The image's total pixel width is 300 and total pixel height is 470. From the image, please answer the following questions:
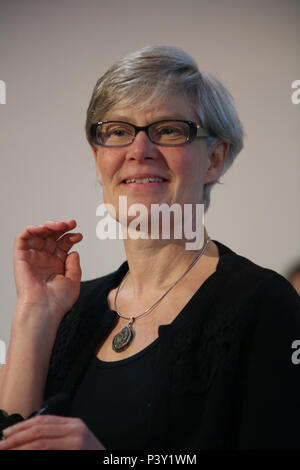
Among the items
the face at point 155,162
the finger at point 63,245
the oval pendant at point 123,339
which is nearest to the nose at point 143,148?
the face at point 155,162

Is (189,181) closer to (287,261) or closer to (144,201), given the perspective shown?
(144,201)

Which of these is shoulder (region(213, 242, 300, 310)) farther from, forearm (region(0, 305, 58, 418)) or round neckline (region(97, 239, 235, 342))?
forearm (region(0, 305, 58, 418))

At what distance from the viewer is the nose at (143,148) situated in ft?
4.31

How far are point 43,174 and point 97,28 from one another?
629 mm

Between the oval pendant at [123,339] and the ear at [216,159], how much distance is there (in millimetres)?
450

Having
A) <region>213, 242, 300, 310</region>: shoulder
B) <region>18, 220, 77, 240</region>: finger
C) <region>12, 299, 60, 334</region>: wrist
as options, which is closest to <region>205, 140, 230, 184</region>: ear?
<region>213, 242, 300, 310</region>: shoulder

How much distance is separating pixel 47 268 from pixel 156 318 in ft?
1.11

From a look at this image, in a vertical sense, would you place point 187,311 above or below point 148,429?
above

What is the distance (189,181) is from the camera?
53.7 inches

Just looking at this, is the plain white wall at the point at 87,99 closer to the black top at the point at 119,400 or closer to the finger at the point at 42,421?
the black top at the point at 119,400

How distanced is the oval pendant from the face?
310 mm

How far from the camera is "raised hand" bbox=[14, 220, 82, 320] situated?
1.38m

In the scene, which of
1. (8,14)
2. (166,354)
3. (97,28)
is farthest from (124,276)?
(8,14)

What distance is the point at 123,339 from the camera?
1.30 meters
